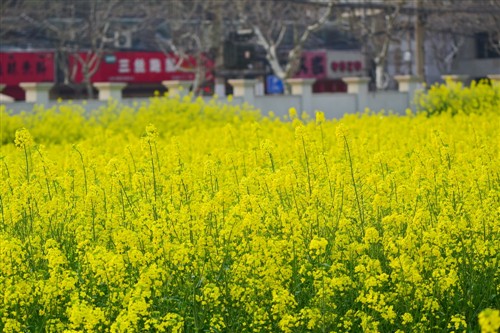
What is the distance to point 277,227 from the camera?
830cm

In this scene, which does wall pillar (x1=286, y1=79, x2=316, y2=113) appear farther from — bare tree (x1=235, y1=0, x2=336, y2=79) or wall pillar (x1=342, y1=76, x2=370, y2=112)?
bare tree (x1=235, y1=0, x2=336, y2=79)

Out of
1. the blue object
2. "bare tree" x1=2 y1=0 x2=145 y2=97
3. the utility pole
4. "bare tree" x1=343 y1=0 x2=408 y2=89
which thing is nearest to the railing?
the utility pole

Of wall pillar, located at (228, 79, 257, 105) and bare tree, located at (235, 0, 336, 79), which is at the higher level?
bare tree, located at (235, 0, 336, 79)

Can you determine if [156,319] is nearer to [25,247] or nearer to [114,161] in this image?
A: [25,247]

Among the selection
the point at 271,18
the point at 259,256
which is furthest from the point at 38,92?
the point at 271,18

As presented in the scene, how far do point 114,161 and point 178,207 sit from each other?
0.60m

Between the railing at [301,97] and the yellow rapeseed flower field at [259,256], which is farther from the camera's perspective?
the railing at [301,97]

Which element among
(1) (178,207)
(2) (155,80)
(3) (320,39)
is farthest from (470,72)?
(1) (178,207)

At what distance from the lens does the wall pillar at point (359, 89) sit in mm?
31031

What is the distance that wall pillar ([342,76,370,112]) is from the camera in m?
31.0

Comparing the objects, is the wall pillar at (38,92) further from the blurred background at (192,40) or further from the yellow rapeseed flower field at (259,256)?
the yellow rapeseed flower field at (259,256)

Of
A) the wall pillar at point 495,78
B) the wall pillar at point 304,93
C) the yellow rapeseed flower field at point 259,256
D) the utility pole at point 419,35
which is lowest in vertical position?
the yellow rapeseed flower field at point 259,256

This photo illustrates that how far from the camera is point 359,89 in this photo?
31297 mm

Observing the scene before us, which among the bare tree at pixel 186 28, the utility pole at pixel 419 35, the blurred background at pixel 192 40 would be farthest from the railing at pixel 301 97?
the bare tree at pixel 186 28
